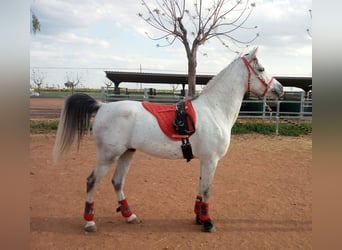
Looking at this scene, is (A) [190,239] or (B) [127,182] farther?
(B) [127,182]

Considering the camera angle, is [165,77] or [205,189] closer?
[205,189]

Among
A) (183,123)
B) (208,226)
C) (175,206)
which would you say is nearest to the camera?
(183,123)

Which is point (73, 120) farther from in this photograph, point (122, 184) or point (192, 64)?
point (192, 64)

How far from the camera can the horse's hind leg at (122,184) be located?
3.33 metres

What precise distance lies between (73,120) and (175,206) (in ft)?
6.41

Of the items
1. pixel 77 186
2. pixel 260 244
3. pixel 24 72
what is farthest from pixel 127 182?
pixel 24 72

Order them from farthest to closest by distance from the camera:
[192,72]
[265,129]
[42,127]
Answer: [265,129] → [42,127] → [192,72]

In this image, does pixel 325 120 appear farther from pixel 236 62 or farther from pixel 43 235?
pixel 43 235

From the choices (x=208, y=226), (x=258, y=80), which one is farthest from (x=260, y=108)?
(x=208, y=226)

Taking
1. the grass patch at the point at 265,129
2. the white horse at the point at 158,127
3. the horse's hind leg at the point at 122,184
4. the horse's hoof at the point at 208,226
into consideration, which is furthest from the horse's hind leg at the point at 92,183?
the grass patch at the point at 265,129

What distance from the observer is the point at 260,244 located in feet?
9.45

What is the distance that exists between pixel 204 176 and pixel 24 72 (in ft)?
8.92

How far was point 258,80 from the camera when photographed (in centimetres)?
327

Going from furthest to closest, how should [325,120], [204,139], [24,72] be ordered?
[204,139] → [325,120] → [24,72]
